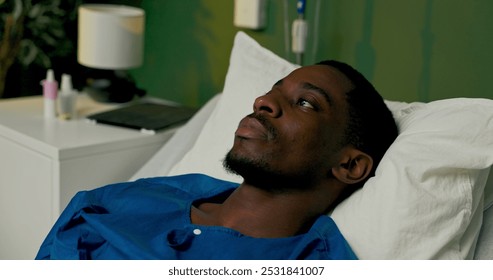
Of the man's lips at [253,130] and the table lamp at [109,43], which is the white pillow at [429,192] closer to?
the man's lips at [253,130]

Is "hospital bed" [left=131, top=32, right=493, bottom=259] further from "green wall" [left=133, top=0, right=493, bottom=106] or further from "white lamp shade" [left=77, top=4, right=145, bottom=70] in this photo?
"white lamp shade" [left=77, top=4, right=145, bottom=70]

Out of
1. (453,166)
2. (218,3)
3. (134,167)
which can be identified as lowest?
(134,167)

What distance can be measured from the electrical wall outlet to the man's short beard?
0.95 m

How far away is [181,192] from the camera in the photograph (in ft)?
4.66

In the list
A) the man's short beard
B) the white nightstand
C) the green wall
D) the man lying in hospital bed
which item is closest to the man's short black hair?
the man lying in hospital bed

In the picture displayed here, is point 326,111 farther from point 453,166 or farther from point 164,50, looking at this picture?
point 164,50

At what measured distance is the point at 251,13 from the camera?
211 cm

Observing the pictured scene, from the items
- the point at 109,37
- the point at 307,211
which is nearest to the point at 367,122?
the point at 307,211

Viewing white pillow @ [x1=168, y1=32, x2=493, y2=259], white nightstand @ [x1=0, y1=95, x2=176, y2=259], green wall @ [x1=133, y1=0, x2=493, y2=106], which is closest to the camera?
white pillow @ [x1=168, y1=32, x2=493, y2=259]

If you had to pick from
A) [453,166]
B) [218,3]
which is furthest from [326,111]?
[218,3]

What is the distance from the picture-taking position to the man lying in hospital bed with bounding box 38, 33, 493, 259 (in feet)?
3.65

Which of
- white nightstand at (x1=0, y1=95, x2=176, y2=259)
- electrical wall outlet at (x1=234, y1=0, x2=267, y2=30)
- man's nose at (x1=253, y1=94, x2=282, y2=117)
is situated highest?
electrical wall outlet at (x1=234, y1=0, x2=267, y2=30)

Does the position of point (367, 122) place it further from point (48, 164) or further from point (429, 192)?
point (48, 164)
